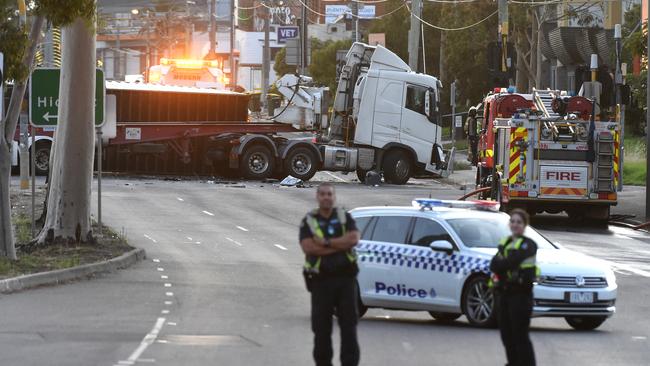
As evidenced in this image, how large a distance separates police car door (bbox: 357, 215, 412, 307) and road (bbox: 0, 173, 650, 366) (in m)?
0.36

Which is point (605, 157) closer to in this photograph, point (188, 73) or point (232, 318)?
point (232, 318)

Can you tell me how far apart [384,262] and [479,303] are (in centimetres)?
129

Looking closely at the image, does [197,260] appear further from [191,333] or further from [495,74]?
[495,74]

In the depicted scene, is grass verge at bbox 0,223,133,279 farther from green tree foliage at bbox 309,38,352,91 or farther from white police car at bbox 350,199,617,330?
green tree foliage at bbox 309,38,352,91

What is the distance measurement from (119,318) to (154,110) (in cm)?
2816

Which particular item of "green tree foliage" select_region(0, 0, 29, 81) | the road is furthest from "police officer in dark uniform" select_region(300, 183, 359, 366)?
"green tree foliage" select_region(0, 0, 29, 81)

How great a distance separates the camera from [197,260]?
25484mm

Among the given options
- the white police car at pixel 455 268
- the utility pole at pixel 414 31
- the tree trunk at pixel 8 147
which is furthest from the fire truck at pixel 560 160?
the utility pole at pixel 414 31

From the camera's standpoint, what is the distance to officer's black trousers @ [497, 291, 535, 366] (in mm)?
11547

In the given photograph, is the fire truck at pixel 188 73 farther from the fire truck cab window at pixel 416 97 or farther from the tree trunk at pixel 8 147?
the tree trunk at pixel 8 147

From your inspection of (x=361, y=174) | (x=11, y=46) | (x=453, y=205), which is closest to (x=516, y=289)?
(x=453, y=205)

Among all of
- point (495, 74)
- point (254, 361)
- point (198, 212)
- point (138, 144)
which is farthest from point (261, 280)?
Answer: point (138, 144)

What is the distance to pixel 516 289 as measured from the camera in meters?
11.8

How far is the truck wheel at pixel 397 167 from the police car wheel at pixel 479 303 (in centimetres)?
2901
